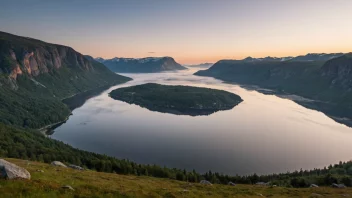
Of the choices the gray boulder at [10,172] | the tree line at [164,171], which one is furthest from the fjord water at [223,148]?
the gray boulder at [10,172]

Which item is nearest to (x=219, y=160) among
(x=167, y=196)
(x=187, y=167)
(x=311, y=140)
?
(x=187, y=167)

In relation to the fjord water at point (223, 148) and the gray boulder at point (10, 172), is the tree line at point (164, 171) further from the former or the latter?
the gray boulder at point (10, 172)

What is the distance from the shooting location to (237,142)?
6772 inches

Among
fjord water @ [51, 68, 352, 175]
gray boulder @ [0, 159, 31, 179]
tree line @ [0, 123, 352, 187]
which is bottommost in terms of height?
fjord water @ [51, 68, 352, 175]

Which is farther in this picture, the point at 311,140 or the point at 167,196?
the point at 311,140

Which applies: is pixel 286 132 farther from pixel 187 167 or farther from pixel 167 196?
pixel 167 196

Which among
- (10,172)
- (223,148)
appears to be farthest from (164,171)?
(10,172)

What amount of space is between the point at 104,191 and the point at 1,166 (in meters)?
10.4

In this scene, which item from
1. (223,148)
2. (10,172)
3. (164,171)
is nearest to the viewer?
(10,172)

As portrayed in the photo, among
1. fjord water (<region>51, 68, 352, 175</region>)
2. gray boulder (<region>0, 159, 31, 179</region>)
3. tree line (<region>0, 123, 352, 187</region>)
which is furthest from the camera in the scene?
fjord water (<region>51, 68, 352, 175</region>)

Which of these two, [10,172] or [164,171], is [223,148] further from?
[10,172]

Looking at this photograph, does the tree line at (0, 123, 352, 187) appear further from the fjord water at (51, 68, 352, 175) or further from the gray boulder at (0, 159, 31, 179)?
the gray boulder at (0, 159, 31, 179)

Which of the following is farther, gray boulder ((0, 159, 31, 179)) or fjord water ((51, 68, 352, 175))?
fjord water ((51, 68, 352, 175))

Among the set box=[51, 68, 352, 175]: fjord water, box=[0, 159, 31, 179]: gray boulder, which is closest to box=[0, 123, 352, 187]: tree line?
box=[51, 68, 352, 175]: fjord water
